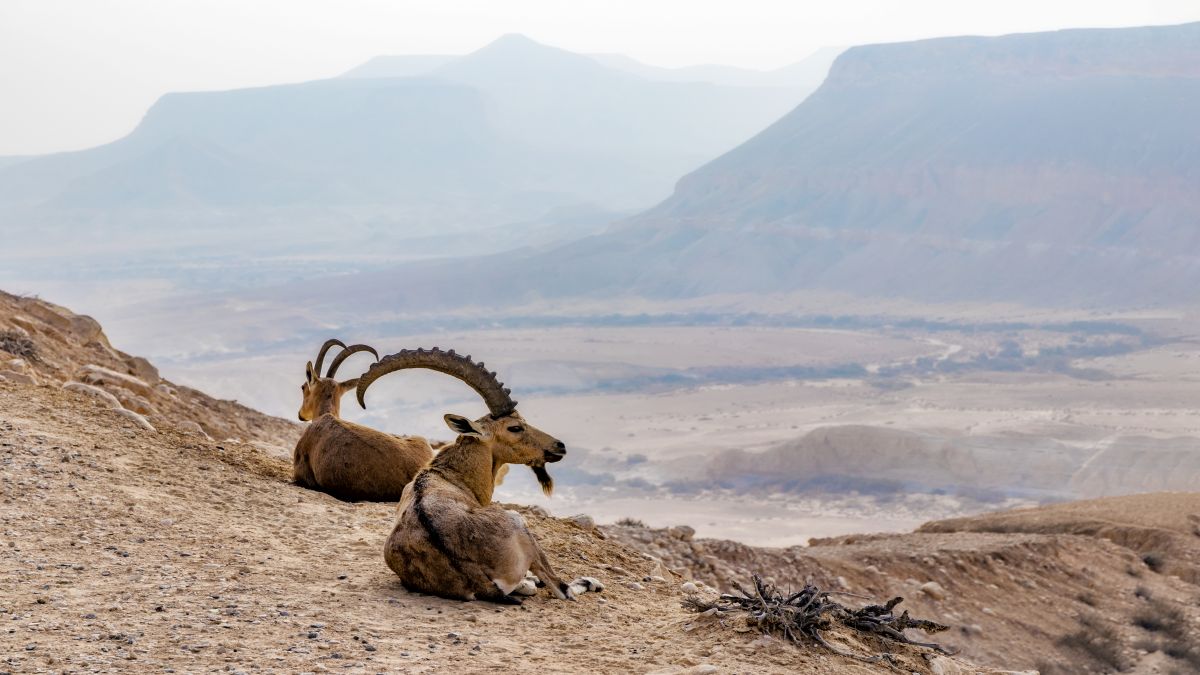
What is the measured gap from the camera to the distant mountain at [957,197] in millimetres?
142500

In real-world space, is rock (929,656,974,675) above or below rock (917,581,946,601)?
above

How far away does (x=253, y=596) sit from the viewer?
7168mm

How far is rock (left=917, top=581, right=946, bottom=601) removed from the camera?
16.9 meters

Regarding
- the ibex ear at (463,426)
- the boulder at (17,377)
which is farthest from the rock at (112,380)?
the ibex ear at (463,426)

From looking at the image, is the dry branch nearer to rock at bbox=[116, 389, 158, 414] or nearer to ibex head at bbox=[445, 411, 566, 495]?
ibex head at bbox=[445, 411, 566, 495]

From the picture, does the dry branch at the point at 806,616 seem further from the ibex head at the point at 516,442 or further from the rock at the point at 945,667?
the ibex head at the point at 516,442

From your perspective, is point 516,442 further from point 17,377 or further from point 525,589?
point 17,377

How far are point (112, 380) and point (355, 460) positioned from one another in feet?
20.0

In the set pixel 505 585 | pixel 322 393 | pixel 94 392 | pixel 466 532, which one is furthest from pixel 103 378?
pixel 505 585

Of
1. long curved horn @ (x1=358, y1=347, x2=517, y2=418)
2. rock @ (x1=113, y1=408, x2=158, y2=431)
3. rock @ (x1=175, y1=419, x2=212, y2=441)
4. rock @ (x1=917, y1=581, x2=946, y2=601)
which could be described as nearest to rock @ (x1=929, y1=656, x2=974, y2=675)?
long curved horn @ (x1=358, y1=347, x2=517, y2=418)

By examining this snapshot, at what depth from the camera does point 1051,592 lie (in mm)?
18078

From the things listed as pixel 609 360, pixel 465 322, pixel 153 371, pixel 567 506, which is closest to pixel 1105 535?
pixel 153 371

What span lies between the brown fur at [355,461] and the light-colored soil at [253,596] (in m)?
0.25

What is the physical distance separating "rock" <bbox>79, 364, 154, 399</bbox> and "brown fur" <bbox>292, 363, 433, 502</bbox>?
17.1ft
